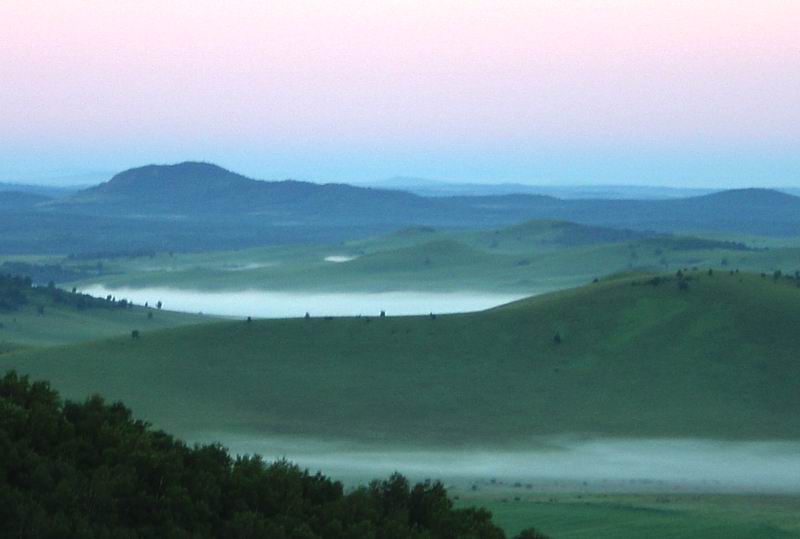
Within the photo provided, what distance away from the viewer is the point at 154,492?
45.9 ft

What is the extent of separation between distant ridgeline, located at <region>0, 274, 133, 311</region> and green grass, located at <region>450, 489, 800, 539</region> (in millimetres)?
73770

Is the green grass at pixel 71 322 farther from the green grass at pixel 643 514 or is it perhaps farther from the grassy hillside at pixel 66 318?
the green grass at pixel 643 514

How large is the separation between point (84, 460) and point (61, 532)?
1804mm

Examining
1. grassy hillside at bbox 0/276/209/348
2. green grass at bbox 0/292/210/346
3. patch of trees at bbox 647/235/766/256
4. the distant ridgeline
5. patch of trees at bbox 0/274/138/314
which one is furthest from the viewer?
patch of trees at bbox 647/235/766/256

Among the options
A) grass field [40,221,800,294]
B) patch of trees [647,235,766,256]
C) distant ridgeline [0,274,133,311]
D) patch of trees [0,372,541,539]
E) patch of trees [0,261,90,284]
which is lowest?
patch of trees [0,372,541,539]

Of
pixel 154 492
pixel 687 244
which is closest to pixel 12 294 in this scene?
pixel 687 244

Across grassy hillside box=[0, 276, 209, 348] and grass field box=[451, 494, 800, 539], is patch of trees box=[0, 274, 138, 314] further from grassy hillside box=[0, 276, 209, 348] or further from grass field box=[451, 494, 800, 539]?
grass field box=[451, 494, 800, 539]

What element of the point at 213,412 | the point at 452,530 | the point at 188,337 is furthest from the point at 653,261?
the point at 452,530

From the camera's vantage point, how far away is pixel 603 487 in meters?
41.0

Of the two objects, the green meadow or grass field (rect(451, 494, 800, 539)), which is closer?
grass field (rect(451, 494, 800, 539))

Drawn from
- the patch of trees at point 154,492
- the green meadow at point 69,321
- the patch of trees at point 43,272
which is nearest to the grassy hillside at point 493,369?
the green meadow at point 69,321

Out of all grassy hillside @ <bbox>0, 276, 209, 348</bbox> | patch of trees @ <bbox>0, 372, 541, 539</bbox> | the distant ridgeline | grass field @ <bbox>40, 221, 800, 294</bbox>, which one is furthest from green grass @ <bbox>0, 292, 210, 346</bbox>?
patch of trees @ <bbox>0, 372, 541, 539</bbox>

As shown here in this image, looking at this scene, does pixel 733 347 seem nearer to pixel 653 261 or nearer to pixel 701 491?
pixel 701 491

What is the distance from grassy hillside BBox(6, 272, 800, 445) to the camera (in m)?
53.1
